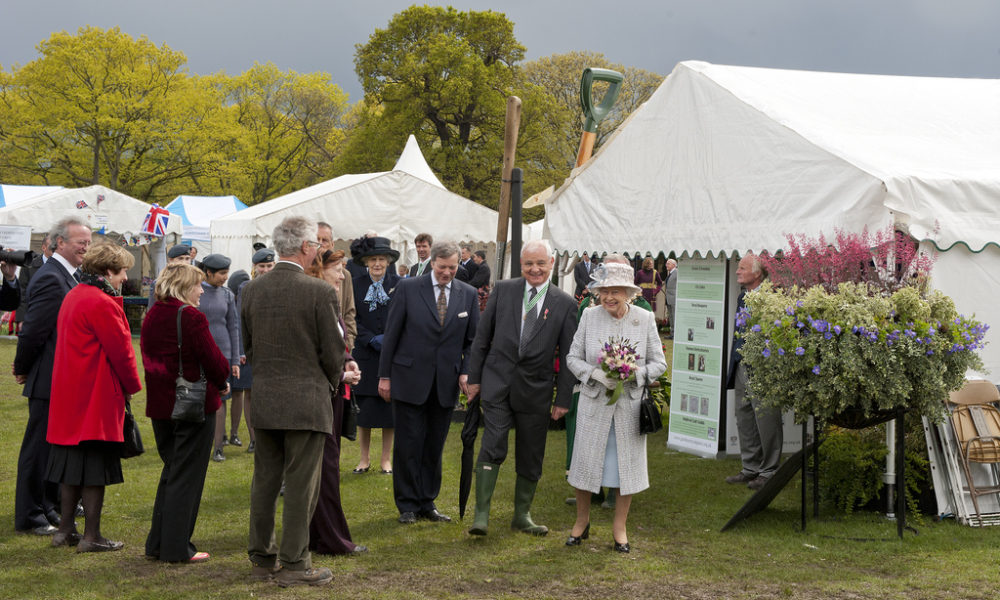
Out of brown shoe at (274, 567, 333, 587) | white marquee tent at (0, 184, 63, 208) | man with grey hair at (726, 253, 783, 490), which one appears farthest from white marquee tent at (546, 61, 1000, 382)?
white marquee tent at (0, 184, 63, 208)

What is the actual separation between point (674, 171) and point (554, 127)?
3334 centimetres

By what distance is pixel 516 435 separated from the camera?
6.38m

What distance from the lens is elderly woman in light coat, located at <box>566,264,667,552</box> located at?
6027 mm

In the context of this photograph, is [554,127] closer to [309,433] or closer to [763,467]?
[763,467]

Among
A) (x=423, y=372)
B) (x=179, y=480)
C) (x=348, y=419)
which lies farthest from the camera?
(x=423, y=372)

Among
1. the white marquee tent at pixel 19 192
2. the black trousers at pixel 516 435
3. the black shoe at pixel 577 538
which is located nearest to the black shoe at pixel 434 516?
the black trousers at pixel 516 435

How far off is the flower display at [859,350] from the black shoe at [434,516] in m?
2.36

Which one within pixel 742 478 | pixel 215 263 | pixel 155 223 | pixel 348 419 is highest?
pixel 155 223

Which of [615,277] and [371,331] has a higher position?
[615,277]

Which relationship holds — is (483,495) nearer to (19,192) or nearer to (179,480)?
(179,480)

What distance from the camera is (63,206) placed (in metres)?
24.3

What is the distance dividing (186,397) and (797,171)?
545 centimetres

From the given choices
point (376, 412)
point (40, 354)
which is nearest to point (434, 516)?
point (376, 412)

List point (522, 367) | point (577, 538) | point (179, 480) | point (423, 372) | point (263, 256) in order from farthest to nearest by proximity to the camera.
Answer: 1. point (263, 256)
2. point (423, 372)
3. point (522, 367)
4. point (577, 538)
5. point (179, 480)
